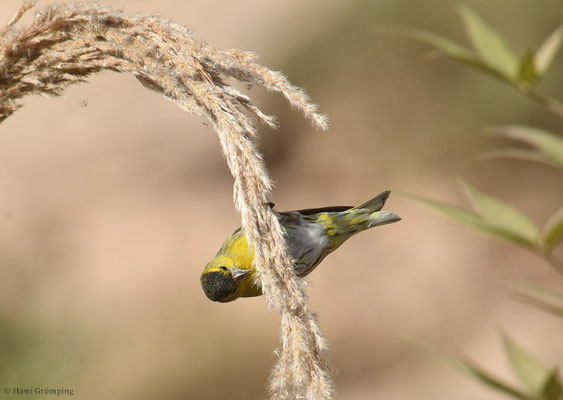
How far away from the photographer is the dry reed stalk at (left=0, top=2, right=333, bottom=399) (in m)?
1.33

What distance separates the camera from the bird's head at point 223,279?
2371 mm

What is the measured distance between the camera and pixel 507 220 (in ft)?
1.95

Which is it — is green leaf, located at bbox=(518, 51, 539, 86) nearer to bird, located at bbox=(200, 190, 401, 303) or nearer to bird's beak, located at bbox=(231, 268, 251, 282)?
bird, located at bbox=(200, 190, 401, 303)

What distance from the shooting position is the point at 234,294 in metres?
2.44

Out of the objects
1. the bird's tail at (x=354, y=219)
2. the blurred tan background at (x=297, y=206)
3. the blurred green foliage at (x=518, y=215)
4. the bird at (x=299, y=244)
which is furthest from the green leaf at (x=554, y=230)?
the blurred tan background at (x=297, y=206)

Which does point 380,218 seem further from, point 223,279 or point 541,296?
point 541,296

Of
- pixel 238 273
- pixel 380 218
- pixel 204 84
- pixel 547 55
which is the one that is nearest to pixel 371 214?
pixel 380 218

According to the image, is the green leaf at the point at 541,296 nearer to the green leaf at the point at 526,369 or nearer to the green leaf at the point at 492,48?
the green leaf at the point at 526,369

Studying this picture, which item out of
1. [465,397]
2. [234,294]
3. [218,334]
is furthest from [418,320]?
[234,294]

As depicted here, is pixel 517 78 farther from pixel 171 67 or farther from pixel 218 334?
pixel 218 334

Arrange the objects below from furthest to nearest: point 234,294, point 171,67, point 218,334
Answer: point 218,334
point 234,294
point 171,67

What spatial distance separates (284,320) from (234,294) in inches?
45.0

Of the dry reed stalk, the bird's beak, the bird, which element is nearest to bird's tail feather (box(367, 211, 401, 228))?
the bird

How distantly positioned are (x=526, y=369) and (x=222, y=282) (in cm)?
184
